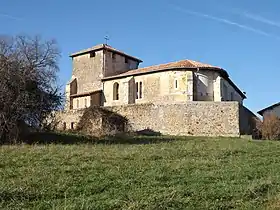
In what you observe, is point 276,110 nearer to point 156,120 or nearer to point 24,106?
point 156,120

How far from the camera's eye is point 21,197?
7.80m

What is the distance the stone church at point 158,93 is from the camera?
34562 millimetres

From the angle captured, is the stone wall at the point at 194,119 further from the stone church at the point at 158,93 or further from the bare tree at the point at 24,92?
the bare tree at the point at 24,92

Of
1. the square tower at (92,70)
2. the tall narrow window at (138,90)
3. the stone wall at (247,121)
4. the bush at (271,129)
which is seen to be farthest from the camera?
the square tower at (92,70)

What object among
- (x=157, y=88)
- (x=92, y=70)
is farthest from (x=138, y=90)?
(x=92, y=70)

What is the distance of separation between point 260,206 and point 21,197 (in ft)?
15.0

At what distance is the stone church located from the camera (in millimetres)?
34562

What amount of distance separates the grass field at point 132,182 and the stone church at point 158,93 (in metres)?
19.9

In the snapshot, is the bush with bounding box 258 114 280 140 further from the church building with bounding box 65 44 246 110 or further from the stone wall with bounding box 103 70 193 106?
the stone wall with bounding box 103 70 193 106

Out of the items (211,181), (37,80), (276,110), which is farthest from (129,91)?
(211,181)

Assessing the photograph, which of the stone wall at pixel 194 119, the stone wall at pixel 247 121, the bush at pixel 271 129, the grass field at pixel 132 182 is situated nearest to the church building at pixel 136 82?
the stone wall at pixel 194 119

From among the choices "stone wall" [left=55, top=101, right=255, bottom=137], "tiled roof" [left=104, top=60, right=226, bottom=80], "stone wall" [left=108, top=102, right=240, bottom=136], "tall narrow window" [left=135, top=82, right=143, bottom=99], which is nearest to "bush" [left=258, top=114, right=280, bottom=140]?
"stone wall" [left=55, top=101, right=255, bottom=137]

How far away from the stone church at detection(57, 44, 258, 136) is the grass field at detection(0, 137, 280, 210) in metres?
19.9

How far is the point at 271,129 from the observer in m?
35.3
